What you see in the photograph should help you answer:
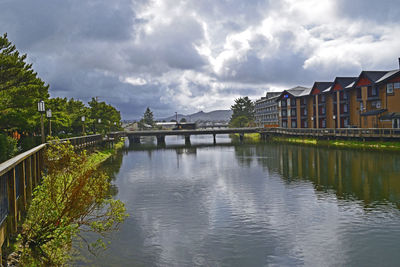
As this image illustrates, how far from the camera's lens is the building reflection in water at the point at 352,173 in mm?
25844

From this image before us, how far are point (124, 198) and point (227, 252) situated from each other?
519 inches

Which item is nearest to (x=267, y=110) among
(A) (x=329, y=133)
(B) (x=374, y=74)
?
(A) (x=329, y=133)

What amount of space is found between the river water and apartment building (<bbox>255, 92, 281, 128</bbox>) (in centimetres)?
10892

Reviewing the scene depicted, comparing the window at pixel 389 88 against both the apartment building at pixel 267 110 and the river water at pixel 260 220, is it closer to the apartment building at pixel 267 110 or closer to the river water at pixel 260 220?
the river water at pixel 260 220

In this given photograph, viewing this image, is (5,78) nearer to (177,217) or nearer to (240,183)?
(177,217)

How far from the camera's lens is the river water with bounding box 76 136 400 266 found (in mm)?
15023

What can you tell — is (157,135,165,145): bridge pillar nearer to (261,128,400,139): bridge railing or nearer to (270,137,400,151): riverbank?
(261,128,400,139): bridge railing

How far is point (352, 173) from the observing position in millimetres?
35031

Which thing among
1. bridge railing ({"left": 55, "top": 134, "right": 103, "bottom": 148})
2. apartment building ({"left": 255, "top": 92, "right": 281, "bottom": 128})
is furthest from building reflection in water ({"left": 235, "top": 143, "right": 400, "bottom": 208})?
apartment building ({"left": 255, "top": 92, "right": 281, "bottom": 128})

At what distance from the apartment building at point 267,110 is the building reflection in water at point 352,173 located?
9394cm

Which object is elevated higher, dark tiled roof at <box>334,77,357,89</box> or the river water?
dark tiled roof at <box>334,77,357,89</box>

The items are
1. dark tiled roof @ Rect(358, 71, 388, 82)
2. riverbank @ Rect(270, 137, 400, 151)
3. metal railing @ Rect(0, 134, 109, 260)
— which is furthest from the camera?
dark tiled roof @ Rect(358, 71, 388, 82)

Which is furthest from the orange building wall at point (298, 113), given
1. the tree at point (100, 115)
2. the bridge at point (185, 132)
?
the tree at point (100, 115)

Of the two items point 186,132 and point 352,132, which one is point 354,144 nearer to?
point 352,132
